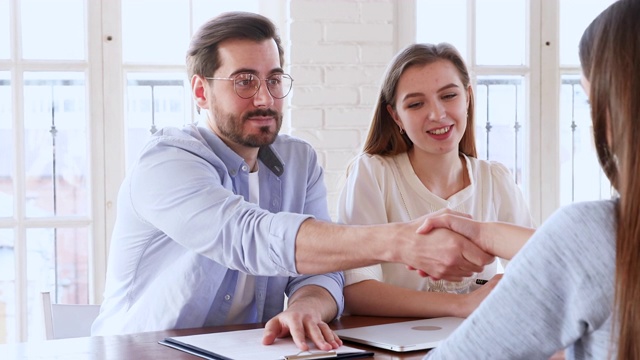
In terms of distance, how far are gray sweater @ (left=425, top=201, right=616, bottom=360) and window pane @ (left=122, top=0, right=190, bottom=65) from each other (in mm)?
2405

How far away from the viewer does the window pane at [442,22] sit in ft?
11.1

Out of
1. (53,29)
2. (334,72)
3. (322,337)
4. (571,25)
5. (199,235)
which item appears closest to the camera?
(322,337)

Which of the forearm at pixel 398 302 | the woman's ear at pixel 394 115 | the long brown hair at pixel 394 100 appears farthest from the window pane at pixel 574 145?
the forearm at pixel 398 302

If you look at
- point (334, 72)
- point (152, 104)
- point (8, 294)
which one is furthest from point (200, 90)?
point (8, 294)

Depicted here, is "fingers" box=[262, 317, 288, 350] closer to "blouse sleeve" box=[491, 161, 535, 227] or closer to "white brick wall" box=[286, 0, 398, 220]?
"blouse sleeve" box=[491, 161, 535, 227]

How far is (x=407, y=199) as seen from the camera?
86.2 inches

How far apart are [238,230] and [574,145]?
2295mm

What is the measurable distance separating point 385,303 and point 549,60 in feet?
6.55

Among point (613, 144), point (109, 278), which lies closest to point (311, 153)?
point (109, 278)

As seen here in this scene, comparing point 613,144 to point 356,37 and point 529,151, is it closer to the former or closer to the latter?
point 356,37

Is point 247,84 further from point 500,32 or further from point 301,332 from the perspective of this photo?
point 500,32

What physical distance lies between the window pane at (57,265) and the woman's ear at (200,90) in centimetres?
128

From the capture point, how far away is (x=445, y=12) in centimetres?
343

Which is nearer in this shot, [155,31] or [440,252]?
[440,252]
